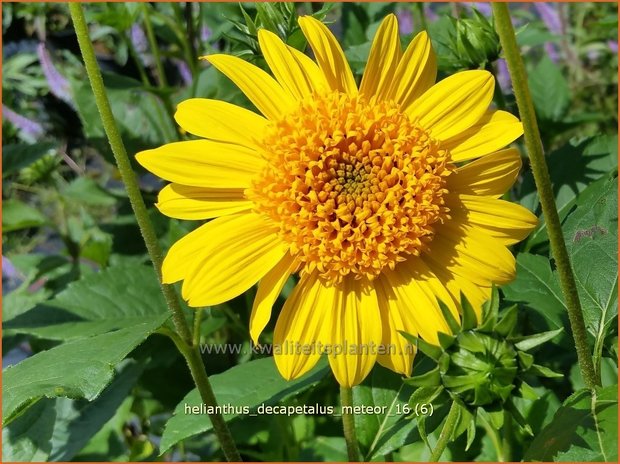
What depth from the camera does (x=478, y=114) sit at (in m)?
0.94

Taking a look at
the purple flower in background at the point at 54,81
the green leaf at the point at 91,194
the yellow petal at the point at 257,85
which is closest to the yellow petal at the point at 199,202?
the yellow petal at the point at 257,85

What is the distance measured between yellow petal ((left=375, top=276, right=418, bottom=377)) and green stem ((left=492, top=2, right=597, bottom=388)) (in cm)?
20

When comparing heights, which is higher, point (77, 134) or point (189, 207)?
point (77, 134)

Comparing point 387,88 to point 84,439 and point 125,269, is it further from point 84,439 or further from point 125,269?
point 84,439

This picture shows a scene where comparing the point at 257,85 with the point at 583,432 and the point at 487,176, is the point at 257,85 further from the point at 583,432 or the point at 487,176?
the point at 583,432

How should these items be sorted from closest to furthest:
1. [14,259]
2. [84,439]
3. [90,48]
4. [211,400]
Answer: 1. [90,48]
2. [211,400]
3. [84,439]
4. [14,259]

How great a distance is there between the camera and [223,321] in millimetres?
1301

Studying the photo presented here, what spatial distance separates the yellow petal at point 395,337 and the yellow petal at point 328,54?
11.3 inches

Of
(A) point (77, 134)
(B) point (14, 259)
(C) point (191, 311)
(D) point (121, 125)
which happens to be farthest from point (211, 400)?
(A) point (77, 134)

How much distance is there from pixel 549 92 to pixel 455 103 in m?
0.78

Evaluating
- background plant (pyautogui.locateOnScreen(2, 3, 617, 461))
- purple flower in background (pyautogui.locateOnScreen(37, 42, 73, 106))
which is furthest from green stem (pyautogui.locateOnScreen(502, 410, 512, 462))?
purple flower in background (pyautogui.locateOnScreen(37, 42, 73, 106))

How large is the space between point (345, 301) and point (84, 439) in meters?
0.67

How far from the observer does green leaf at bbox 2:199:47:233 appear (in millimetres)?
1836

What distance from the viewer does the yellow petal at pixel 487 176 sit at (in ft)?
3.07
